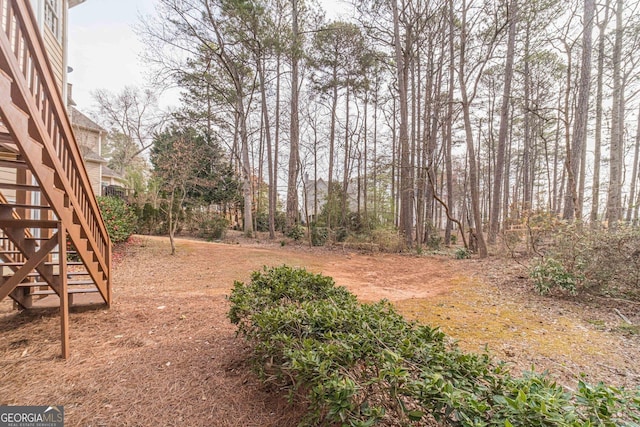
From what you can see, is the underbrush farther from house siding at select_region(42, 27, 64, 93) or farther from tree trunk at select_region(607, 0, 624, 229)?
house siding at select_region(42, 27, 64, 93)

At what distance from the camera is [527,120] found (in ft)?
45.2

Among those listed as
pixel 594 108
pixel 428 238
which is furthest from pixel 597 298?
pixel 594 108

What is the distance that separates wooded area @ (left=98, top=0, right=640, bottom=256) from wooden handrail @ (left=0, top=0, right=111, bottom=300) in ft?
24.6

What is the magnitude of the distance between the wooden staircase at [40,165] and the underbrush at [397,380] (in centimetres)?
191

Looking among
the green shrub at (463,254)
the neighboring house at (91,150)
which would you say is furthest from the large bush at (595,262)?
the neighboring house at (91,150)

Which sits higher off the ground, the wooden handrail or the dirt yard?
the wooden handrail

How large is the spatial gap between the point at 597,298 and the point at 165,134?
1703cm

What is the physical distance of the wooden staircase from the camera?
1700 mm

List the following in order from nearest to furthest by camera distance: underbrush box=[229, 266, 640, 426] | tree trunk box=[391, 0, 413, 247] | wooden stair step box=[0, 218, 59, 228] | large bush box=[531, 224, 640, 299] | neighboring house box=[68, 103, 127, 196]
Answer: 1. underbrush box=[229, 266, 640, 426]
2. wooden stair step box=[0, 218, 59, 228]
3. large bush box=[531, 224, 640, 299]
4. tree trunk box=[391, 0, 413, 247]
5. neighboring house box=[68, 103, 127, 196]

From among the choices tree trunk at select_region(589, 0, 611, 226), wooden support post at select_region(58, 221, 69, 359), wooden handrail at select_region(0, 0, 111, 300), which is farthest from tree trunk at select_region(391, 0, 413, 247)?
wooden support post at select_region(58, 221, 69, 359)

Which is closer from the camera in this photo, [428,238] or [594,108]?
[594,108]

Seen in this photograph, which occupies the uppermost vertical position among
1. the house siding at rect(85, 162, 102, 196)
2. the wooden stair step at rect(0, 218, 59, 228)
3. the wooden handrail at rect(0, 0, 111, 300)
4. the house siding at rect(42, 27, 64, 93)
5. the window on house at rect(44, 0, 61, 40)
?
→ the window on house at rect(44, 0, 61, 40)

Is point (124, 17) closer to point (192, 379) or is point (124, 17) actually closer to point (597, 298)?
point (192, 379)

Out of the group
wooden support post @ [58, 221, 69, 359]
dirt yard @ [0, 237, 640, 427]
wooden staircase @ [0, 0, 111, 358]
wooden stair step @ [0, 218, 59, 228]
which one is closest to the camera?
wooden staircase @ [0, 0, 111, 358]
